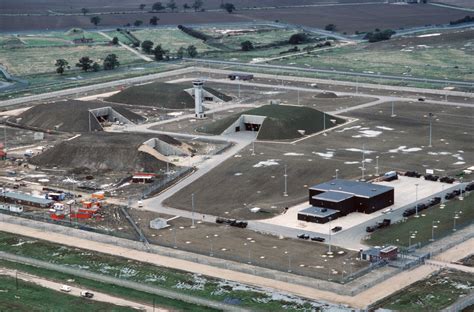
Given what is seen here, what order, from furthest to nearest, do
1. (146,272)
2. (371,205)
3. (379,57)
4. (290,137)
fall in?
1. (379,57)
2. (290,137)
3. (371,205)
4. (146,272)

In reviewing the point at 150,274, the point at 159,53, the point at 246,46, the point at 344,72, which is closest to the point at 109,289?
the point at 150,274

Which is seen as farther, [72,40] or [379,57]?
[72,40]

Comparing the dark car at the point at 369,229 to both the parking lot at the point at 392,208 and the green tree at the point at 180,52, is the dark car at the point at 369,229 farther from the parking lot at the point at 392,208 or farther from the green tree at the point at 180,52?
the green tree at the point at 180,52

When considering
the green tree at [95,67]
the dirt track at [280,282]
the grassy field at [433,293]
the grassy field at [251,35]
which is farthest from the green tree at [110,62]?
the grassy field at [433,293]

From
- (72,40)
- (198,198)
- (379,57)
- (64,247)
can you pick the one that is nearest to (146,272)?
(64,247)

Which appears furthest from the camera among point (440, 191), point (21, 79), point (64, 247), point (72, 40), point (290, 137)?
point (72, 40)

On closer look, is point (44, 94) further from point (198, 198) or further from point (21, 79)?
point (198, 198)

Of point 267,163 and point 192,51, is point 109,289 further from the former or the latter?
point 192,51
